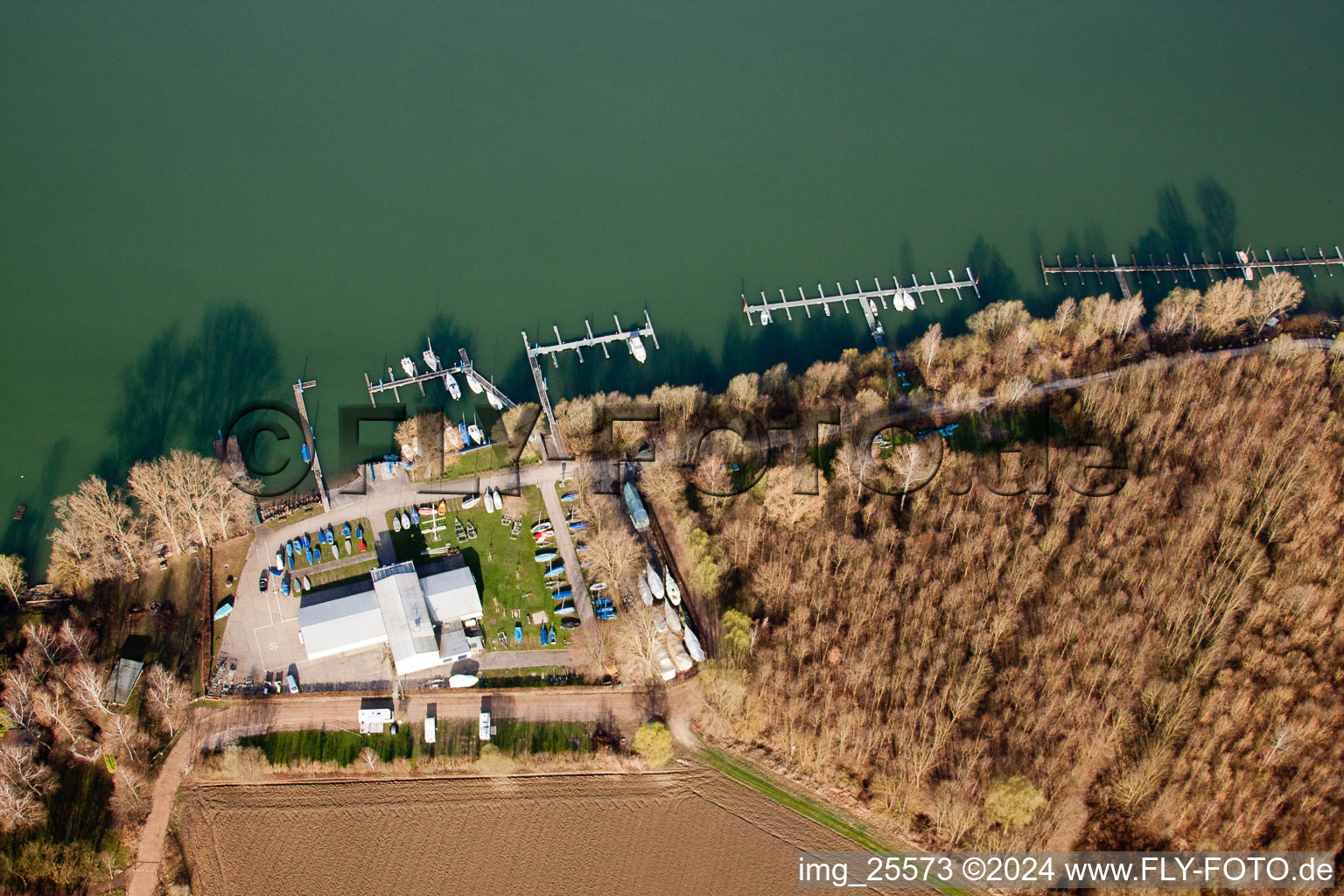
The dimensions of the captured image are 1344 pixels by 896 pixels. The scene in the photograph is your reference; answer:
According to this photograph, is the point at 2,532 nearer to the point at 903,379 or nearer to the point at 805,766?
the point at 805,766

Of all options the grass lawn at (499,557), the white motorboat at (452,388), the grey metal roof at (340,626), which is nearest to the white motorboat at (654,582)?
the grass lawn at (499,557)

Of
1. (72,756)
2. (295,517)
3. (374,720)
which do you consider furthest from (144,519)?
(374,720)

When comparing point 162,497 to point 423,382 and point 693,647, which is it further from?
point 693,647

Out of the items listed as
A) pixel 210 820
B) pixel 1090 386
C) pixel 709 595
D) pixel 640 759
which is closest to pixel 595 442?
pixel 709 595

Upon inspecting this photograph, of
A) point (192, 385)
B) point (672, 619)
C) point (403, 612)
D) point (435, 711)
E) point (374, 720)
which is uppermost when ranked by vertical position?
point (192, 385)

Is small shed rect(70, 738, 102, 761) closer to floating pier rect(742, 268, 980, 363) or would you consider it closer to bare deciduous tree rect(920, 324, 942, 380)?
floating pier rect(742, 268, 980, 363)

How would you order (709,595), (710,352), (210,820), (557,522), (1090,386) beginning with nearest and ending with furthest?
(210,820) < (709,595) < (557,522) < (1090,386) < (710,352)

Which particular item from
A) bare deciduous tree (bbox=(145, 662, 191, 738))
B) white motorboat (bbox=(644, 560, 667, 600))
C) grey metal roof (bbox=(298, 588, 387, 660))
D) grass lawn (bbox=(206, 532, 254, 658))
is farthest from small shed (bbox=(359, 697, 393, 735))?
white motorboat (bbox=(644, 560, 667, 600))
